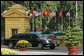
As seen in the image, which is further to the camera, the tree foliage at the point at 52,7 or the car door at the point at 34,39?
the tree foliage at the point at 52,7

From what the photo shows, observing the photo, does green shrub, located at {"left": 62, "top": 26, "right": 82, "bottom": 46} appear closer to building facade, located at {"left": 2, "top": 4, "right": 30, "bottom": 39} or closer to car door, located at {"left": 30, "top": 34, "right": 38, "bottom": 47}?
car door, located at {"left": 30, "top": 34, "right": 38, "bottom": 47}

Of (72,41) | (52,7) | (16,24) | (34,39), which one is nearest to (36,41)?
(34,39)

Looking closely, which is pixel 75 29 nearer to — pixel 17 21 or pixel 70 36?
pixel 70 36

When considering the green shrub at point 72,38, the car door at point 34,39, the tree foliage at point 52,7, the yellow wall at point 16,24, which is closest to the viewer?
the green shrub at point 72,38

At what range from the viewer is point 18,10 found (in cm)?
3425

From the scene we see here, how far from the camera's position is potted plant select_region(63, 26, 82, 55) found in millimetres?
17922

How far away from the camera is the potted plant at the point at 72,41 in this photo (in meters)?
17.9

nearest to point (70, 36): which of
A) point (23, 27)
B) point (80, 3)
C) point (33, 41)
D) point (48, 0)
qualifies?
point (33, 41)

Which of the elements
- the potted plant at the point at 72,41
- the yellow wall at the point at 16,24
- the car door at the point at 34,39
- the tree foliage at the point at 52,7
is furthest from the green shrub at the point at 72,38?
the tree foliage at the point at 52,7

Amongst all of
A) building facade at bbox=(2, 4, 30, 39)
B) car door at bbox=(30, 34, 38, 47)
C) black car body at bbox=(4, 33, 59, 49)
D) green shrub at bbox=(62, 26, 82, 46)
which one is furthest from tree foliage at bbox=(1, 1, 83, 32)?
green shrub at bbox=(62, 26, 82, 46)

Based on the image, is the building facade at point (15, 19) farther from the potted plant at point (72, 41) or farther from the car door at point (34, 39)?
the potted plant at point (72, 41)

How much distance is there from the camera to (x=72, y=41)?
18.1m

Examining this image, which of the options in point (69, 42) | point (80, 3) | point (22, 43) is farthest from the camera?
point (80, 3)

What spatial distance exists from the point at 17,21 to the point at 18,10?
1368mm
